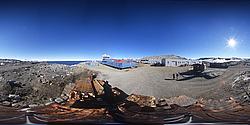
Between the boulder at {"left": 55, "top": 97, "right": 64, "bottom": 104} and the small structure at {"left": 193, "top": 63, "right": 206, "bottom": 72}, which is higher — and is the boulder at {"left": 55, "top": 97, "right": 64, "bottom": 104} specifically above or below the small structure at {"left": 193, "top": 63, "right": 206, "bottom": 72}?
below

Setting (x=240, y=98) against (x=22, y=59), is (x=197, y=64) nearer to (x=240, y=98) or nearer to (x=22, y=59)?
(x=240, y=98)

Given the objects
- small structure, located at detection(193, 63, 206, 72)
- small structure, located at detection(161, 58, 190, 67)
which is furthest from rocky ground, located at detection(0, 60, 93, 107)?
small structure, located at detection(193, 63, 206, 72)

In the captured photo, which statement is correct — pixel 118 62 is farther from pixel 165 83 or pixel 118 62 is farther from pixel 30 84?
pixel 30 84

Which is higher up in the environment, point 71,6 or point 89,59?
point 71,6

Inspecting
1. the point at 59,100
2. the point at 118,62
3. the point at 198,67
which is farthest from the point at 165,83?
the point at 59,100

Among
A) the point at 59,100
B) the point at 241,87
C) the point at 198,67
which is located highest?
the point at 198,67

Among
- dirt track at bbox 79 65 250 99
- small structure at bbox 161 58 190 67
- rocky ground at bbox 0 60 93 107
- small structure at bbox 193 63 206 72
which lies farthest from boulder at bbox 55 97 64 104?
small structure at bbox 193 63 206 72

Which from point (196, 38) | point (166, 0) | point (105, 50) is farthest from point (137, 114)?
point (166, 0)

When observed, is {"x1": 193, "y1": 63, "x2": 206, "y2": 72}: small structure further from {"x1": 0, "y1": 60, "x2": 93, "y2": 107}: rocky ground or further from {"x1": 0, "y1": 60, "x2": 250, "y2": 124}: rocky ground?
{"x1": 0, "y1": 60, "x2": 93, "y2": 107}: rocky ground

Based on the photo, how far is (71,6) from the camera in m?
3.72

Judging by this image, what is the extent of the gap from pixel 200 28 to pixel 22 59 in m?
2.14

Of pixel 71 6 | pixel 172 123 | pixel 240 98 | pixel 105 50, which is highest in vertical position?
pixel 71 6

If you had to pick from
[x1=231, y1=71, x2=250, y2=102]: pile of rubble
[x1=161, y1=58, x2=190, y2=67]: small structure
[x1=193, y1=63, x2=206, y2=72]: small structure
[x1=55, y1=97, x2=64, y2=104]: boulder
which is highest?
[x1=161, y1=58, x2=190, y2=67]: small structure

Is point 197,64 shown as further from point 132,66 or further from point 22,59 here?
point 22,59
